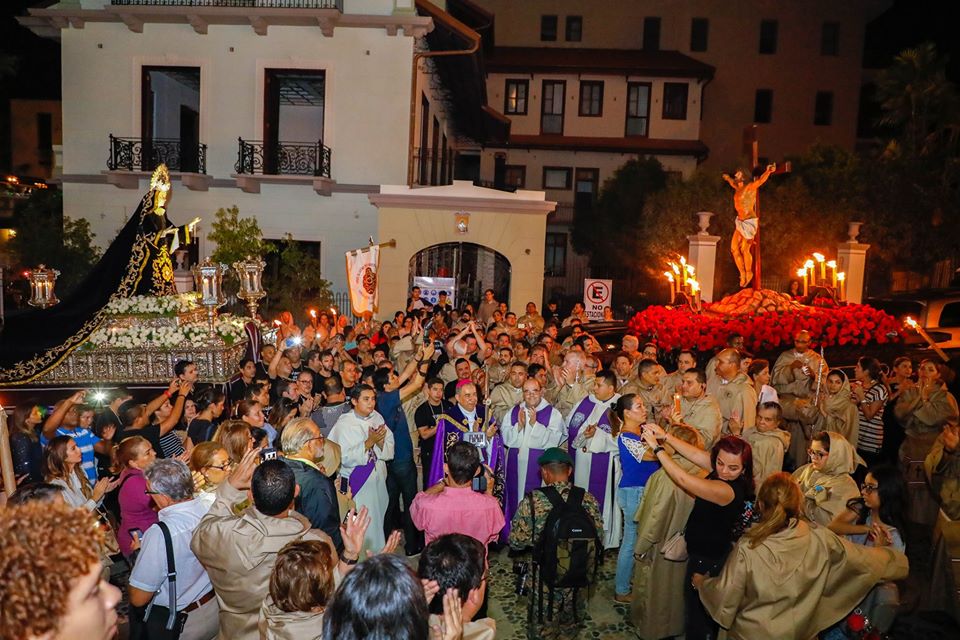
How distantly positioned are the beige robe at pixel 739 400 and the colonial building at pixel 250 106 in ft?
41.4

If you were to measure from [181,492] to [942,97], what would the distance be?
3043cm

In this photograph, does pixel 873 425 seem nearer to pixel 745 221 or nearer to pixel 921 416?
pixel 921 416

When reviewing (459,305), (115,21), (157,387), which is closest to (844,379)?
(157,387)

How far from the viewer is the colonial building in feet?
60.3

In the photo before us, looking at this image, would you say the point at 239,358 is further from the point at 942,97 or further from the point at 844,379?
the point at 942,97

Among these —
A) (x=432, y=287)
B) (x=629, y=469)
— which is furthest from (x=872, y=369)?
(x=432, y=287)

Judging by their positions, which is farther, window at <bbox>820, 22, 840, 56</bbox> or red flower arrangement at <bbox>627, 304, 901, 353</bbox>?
window at <bbox>820, 22, 840, 56</bbox>

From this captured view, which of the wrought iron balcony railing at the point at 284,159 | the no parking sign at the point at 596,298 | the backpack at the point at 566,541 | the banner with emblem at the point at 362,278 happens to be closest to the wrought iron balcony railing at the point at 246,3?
the wrought iron balcony railing at the point at 284,159

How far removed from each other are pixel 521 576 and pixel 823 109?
1533 inches

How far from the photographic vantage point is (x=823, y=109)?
1521 inches

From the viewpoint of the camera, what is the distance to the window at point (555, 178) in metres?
36.0

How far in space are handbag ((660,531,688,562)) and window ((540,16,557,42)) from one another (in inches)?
1499

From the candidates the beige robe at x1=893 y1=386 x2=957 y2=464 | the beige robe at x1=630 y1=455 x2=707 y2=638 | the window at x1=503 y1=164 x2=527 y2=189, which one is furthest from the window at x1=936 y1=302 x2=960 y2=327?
the window at x1=503 y1=164 x2=527 y2=189

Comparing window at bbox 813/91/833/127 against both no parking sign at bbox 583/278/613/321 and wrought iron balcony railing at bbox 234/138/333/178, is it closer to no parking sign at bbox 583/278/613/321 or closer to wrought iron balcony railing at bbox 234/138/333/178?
no parking sign at bbox 583/278/613/321
